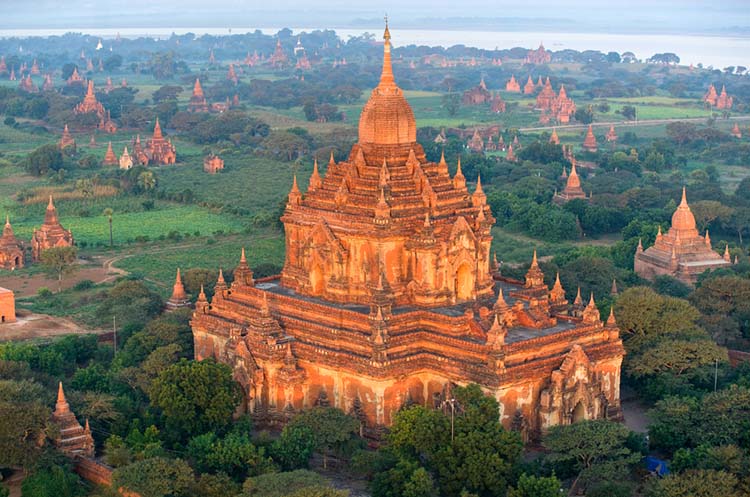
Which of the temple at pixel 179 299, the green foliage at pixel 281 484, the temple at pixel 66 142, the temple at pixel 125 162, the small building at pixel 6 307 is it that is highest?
the green foliage at pixel 281 484

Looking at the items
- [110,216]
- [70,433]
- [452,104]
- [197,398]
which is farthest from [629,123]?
[70,433]

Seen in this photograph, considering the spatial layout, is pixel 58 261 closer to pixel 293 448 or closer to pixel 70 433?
pixel 70 433

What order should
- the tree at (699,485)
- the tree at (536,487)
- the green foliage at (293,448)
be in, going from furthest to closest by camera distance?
the green foliage at (293,448), the tree at (536,487), the tree at (699,485)

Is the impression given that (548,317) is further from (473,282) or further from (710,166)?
(710,166)

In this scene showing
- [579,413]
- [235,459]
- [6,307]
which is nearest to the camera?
[235,459]

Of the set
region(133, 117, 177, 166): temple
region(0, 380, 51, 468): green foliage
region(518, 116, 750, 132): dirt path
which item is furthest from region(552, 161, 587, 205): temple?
region(518, 116, 750, 132): dirt path

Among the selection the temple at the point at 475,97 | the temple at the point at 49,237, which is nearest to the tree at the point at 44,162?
the temple at the point at 49,237

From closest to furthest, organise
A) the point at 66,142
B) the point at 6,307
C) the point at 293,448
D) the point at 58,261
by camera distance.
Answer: the point at 293,448 < the point at 6,307 < the point at 58,261 < the point at 66,142

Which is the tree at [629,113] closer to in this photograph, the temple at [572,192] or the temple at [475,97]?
the temple at [475,97]
